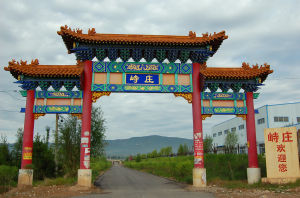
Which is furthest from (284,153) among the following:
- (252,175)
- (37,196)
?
(37,196)

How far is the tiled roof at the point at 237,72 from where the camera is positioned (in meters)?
14.7

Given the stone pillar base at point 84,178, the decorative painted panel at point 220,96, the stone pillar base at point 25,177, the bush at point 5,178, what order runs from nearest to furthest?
the bush at point 5,178
the stone pillar base at point 84,178
the stone pillar base at point 25,177
the decorative painted panel at point 220,96

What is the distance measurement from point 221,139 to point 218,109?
1892 inches

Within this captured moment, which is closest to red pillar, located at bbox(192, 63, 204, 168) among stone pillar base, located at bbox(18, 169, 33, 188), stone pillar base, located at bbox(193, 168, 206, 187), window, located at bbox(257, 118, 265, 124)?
stone pillar base, located at bbox(193, 168, 206, 187)

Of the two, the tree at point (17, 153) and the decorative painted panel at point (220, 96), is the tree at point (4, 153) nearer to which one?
the tree at point (17, 153)

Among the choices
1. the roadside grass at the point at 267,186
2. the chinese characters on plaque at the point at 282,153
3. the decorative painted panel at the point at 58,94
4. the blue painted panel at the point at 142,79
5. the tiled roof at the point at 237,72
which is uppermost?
the tiled roof at the point at 237,72

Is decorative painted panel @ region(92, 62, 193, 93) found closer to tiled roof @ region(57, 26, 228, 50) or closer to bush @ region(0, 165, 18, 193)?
tiled roof @ region(57, 26, 228, 50)

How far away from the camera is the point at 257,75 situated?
48.8ft

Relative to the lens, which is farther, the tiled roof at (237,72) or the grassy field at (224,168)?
the grassy field at (224,168)

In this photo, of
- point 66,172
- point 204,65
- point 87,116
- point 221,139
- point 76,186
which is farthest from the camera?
point 221,139

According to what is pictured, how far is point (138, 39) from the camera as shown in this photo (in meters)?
14.2

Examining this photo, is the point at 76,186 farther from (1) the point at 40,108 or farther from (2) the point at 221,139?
(2) the point at 221,139

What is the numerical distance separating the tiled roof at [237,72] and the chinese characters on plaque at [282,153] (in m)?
3.24

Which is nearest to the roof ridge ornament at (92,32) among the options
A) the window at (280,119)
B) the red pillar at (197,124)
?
the red pillar at (197,124)
